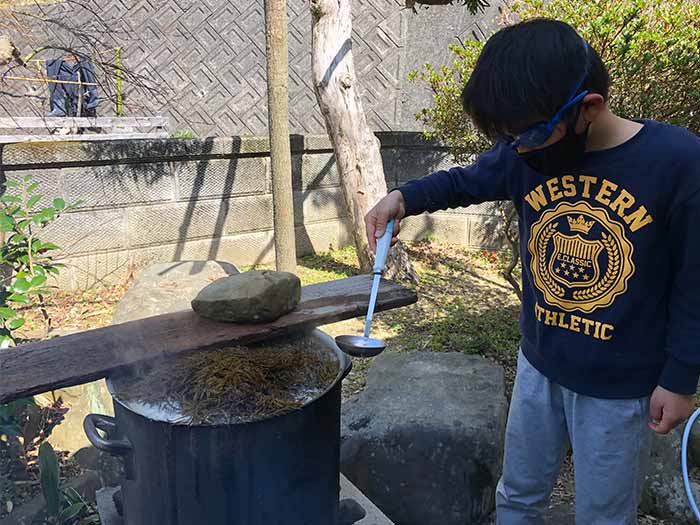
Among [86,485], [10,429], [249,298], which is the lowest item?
[86,485]

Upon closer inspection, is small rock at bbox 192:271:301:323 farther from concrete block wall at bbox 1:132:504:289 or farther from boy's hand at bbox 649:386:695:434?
concrete block wall at bbox 1:132:504:289

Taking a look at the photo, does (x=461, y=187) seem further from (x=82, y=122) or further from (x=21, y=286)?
(x=82, y=122)

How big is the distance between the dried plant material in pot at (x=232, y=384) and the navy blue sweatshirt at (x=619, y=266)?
2.34 feet

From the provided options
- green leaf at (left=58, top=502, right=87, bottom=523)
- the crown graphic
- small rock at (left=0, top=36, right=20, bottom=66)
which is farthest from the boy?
small rock at (left=0, top=36, right=20, bottom=66)

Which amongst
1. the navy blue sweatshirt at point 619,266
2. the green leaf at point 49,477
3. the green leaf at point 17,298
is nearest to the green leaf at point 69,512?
the green leaf at point 49,477

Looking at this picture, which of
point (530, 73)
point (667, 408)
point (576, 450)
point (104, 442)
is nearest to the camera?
point (530, 73)

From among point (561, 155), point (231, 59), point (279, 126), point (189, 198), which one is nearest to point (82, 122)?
point (189, 198)

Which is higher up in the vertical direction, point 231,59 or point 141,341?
point 231,59

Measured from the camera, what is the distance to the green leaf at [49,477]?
2387 mm

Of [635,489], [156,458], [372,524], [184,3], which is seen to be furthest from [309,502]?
[184,3]

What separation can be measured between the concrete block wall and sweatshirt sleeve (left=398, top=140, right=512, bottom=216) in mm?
3695

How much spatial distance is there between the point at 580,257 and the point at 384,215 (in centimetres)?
63

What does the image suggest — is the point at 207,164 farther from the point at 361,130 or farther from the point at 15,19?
the point at 15,19

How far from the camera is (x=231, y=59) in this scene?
463 inches
